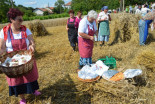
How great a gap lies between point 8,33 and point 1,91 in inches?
72.7

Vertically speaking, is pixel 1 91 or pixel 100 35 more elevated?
pixel 100 35

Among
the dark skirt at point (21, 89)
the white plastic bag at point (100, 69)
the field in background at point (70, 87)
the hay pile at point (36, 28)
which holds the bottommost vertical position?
the field in background at point (70, 87)

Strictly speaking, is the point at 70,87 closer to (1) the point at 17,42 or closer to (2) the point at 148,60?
(1) the point at 17,42

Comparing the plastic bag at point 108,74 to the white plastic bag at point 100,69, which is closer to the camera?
the plastic bag at point 108,74

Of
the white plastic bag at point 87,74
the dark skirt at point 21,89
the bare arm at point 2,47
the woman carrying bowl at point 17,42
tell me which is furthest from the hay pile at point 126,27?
the bare arm at point 2,47

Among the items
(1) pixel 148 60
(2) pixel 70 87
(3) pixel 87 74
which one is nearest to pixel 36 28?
(2) pixel 70 87

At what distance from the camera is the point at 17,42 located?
7.91ft

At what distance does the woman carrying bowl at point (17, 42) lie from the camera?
229 cm

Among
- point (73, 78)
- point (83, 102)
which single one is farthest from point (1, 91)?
point (83, 102)

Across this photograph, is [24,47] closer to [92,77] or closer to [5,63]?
[5,63]

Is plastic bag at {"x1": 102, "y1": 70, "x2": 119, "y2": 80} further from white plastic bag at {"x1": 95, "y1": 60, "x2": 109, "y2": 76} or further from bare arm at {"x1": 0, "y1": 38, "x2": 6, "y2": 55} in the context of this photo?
bare arm at {"x1": 0, "y1": 38, "x2": 6, "y2": 55}

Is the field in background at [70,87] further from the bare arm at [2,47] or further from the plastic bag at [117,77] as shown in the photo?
the bare arm at [2,47]

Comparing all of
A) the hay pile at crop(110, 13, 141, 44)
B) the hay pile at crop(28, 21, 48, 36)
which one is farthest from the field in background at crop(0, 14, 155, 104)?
the hay pile at crop(28, 21, 48, 36)

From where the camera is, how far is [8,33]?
7.70ft
